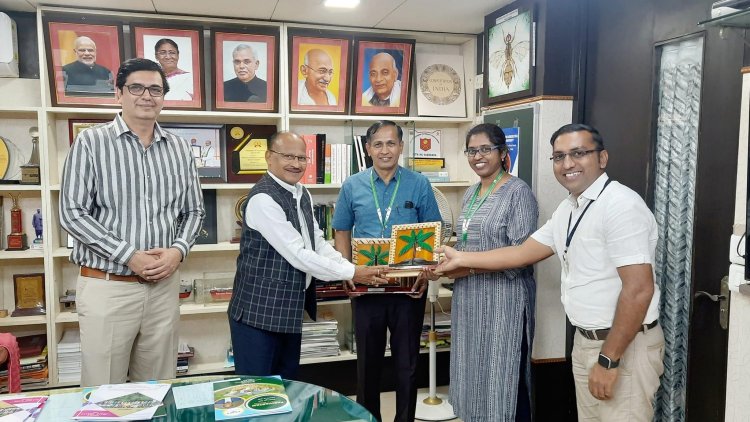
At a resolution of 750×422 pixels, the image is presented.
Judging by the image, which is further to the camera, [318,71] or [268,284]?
[318,71]

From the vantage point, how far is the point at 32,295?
134 inches

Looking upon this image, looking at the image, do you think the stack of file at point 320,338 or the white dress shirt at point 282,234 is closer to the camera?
the white dress shirt at point 282,234

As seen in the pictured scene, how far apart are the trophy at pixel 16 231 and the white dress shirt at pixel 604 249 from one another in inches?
120

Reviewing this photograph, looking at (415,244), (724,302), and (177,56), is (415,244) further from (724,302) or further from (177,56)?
(177,56)

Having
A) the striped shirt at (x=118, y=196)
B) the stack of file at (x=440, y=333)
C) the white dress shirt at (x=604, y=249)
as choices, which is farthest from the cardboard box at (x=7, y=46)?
the white dress shirt at (x=604, y=249)

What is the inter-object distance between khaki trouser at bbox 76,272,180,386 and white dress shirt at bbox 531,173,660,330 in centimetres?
157

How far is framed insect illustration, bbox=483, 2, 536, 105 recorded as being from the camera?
2969 millimetres

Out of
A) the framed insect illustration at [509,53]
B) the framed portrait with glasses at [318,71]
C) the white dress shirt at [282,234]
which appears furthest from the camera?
the framed portrait with glasses at [318,71]

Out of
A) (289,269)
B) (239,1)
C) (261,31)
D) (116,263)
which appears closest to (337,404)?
(289,269)

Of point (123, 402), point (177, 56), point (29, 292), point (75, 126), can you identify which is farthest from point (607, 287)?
point (29, 292)

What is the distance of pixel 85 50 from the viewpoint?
3.27 m

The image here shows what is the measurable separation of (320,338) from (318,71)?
A: 1.73 m

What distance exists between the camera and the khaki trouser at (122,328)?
6.98ft

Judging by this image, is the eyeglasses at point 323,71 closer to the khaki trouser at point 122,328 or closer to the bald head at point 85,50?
the bald head at point 85,50
